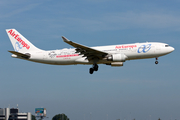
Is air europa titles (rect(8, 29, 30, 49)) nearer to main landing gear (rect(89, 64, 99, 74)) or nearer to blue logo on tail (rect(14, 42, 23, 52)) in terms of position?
blue logo on tail (rect(14, 42, 23, 52))

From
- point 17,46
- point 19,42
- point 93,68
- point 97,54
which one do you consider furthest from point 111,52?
point 17,46

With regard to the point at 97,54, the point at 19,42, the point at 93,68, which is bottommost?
the point at 93,68

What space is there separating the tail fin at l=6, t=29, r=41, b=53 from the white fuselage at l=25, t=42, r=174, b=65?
309 cm

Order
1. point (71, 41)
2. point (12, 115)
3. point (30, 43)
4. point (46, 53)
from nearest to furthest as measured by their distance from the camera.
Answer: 1. point (71, 41)
2. point (46, 53)
3. point (30, 43)
4. point (12, 115)

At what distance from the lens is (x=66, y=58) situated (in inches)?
1829

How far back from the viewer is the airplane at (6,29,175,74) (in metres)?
44.3

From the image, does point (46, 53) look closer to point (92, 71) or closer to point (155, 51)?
point (92, 71)

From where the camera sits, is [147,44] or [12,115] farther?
[12,115]

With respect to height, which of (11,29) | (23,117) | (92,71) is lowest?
(23,117)

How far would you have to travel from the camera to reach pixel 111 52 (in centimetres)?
4538

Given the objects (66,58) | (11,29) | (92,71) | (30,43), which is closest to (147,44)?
(92,71)

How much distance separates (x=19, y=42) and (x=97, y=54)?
16.2 metres

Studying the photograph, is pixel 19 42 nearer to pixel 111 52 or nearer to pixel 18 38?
pixel 18 38

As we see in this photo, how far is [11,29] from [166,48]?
94.5ft
